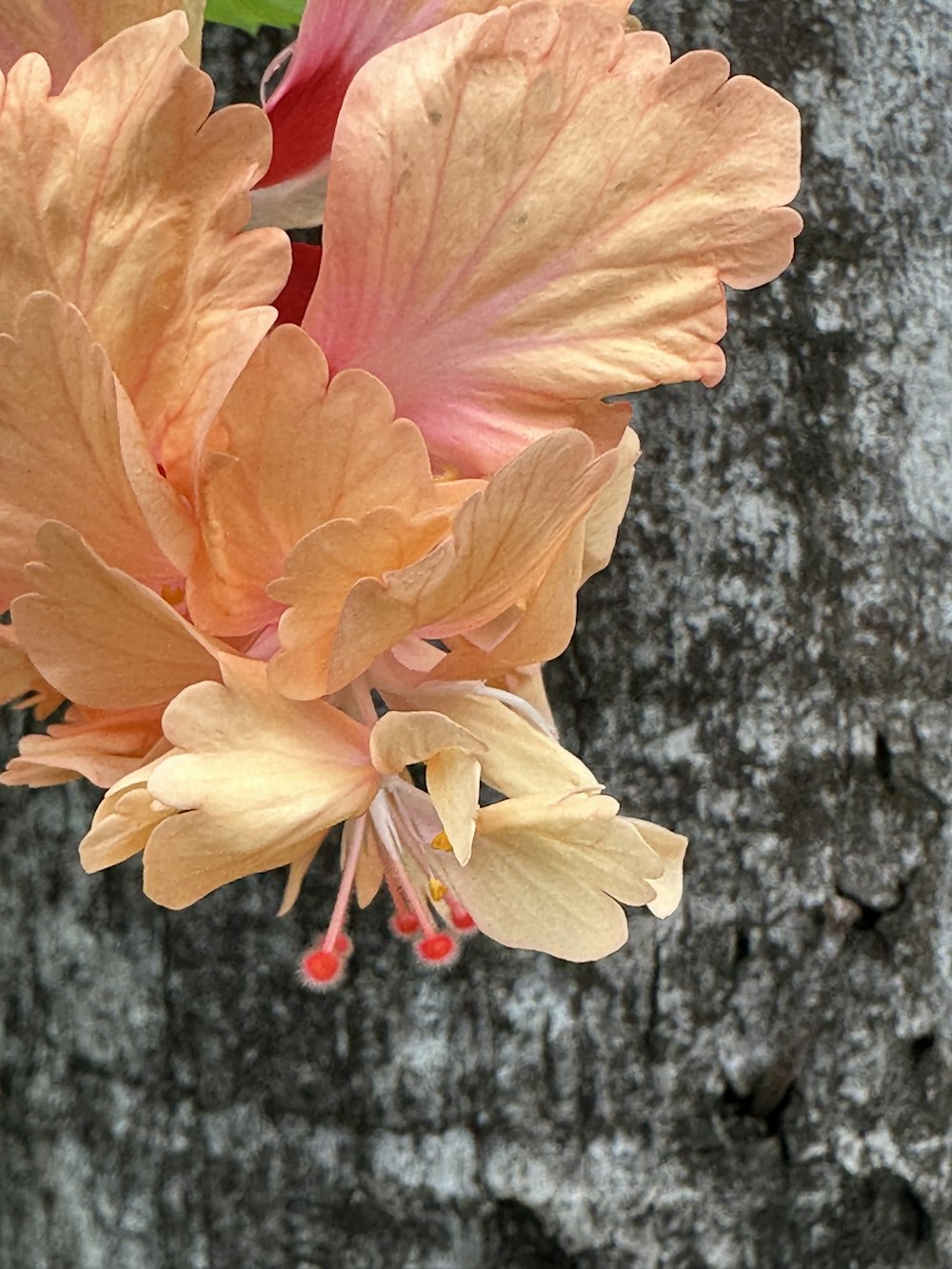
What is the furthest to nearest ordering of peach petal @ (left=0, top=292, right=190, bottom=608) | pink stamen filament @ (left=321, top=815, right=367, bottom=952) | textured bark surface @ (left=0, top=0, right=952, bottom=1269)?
1. textured bark surface @ (left=0, top=0, right=952, bottom=1269)
2. pink stamen filament @ (left=321, top=815, right=367, bottom=952)
3. peach petal @ (left=0, top=292, right=190, bottom=608)

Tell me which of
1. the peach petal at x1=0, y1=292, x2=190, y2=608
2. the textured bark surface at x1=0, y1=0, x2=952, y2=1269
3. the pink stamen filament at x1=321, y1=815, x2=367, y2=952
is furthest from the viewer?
the textured bark surface at x1=0, y1=0, x2=952, y2=1269

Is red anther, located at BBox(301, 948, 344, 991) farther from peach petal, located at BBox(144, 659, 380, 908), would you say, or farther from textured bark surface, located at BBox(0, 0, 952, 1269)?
textured bark surface, located at BBox(0, 0, 952, 1269)

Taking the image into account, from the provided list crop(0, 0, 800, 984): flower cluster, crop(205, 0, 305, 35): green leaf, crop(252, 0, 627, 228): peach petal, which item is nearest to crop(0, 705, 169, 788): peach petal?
crop(0, 0, 800, 984): flower cluster

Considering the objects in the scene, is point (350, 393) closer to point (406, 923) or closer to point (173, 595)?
point (173, 595)

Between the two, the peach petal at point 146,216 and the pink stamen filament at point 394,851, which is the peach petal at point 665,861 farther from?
the peach petal at point 146,216

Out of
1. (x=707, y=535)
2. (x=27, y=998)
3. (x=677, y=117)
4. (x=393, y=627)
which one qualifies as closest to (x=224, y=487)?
(x=393, y=627)

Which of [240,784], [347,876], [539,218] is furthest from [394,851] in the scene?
[539,218]

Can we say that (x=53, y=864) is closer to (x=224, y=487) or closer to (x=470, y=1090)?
(x=470, y=1090)
